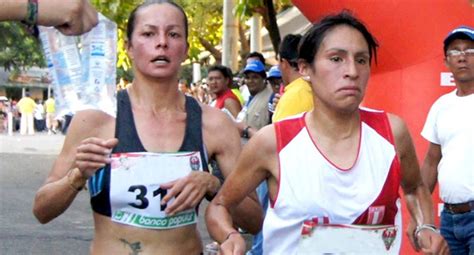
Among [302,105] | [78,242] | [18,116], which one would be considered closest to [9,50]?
[18,116]

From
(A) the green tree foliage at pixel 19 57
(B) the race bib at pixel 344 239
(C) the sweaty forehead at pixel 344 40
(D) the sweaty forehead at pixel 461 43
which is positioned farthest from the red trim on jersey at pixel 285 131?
(A) the green tree foliage at pixel 19 57

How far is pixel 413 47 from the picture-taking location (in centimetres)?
696

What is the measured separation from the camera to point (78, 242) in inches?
408

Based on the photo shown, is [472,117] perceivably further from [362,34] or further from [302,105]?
[362,34]

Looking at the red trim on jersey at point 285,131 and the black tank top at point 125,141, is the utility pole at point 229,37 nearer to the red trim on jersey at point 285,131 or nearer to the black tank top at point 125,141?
the black tank top at point 125,141

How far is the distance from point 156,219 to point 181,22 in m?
0.80

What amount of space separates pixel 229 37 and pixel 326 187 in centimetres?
1505

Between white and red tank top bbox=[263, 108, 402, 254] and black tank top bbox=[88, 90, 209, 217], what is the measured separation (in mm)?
518

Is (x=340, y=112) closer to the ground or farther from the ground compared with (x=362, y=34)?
closer to the ground

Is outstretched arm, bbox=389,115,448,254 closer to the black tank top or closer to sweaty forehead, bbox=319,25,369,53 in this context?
sweaty forehead, bbox=319,25,369,53

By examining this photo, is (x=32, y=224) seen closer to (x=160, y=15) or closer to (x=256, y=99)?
(x=256, y=99)

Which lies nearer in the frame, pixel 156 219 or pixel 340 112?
pixel 340 112

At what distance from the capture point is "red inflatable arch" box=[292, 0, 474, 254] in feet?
22.5

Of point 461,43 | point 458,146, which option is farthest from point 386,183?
point 461,43
